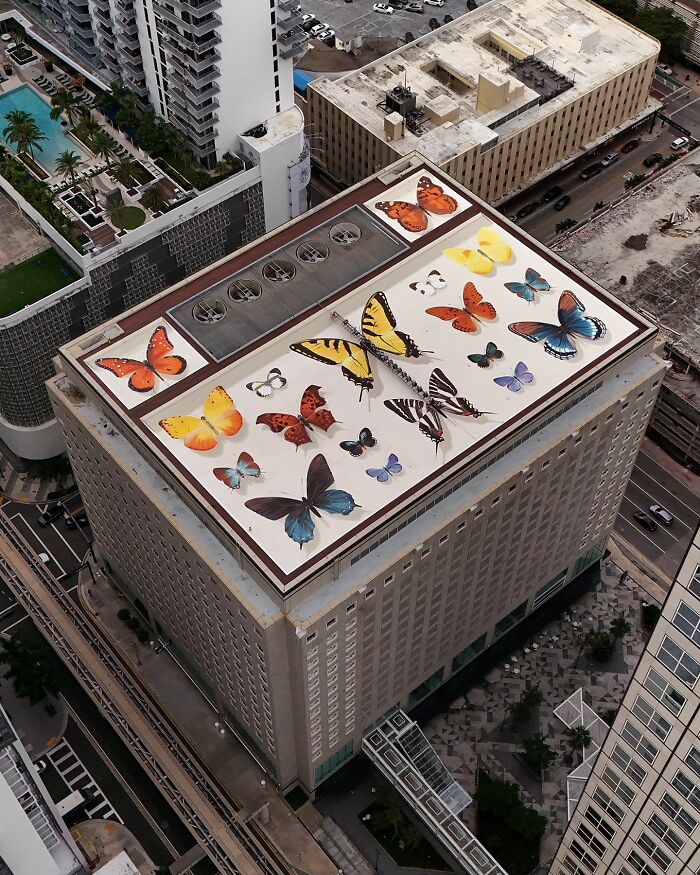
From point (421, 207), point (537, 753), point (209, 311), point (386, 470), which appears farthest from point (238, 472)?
point (537, 753)

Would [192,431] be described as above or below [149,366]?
below

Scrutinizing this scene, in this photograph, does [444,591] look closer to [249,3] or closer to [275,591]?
[275,591]

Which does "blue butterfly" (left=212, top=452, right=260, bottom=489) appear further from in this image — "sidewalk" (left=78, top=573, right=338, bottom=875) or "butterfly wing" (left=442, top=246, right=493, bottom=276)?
"sidewalk" (left=78, top=573, right=338, bottom=875)

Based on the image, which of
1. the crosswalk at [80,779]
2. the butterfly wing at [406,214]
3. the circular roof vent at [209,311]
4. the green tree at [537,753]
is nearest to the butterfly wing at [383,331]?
the butterfly wing at [406,214]

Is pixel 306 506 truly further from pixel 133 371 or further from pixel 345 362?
pixel 133 371

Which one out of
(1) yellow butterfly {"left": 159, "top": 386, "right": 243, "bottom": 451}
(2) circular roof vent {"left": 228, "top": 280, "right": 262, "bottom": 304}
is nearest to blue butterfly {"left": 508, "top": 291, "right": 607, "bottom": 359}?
(2) circular roof vent {"left": 228, "top": 280, "right": 262, "bottom": 304}

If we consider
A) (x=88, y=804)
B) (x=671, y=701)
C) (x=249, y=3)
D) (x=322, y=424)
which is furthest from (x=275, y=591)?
(x=249, y=3)

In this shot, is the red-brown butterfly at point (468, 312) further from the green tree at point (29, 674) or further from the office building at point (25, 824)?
the green tree at point (29, 674)
